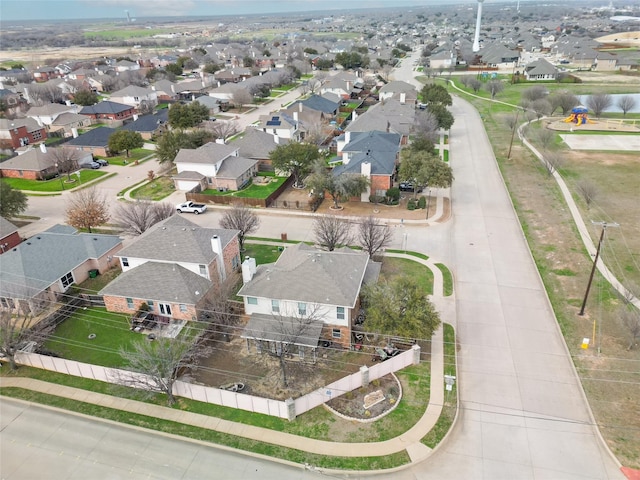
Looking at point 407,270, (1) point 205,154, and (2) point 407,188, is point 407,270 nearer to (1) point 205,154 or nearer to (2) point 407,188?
(2) point 407,188

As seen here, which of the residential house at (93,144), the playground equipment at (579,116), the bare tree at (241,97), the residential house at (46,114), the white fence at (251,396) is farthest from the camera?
the bare tree at (241,97)

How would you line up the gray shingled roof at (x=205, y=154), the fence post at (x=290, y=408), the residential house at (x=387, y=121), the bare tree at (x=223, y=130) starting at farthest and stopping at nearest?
the bare tree at (x=223, y=130) → the residential house at (x=387, y=121) → the gray shingled roof at (x=205, y=154) → the fence post at (x=290, y=408)

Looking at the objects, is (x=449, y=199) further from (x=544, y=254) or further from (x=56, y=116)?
(x=56, y=116)

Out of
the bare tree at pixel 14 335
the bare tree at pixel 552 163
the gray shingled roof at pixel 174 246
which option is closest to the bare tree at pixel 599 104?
the bare tree at pixel 552 163

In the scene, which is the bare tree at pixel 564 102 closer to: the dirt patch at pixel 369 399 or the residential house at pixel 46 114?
the dirt patch at pixel 369 399

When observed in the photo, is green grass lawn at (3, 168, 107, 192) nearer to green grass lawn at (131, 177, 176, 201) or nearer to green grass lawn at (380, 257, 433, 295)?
green grass lawn at (131, 177, 176, 201)
